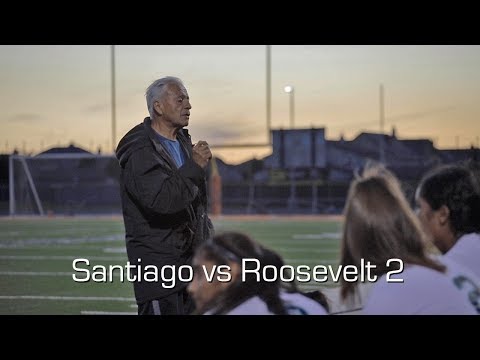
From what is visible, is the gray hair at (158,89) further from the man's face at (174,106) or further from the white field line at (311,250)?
the white field line at (311,250)

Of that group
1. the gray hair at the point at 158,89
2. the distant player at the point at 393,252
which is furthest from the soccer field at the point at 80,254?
the distant player at the point at 393,252

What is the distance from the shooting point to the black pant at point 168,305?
94.6 inches

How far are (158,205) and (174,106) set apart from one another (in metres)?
0.32

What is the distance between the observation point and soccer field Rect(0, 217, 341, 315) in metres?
4.70

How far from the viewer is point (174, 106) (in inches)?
92.0

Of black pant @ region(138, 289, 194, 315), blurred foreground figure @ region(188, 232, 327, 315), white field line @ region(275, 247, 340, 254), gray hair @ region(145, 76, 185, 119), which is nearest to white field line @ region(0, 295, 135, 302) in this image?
black pant @ region(138, 289, 194, 315)

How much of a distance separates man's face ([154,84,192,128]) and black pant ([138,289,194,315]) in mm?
545

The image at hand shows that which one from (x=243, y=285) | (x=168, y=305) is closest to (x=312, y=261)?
(x=168, y=305)

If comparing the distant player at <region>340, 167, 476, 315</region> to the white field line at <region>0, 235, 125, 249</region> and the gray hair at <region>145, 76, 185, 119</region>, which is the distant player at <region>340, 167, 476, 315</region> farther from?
the white field line at <region>0, 235, 125, 249</region>

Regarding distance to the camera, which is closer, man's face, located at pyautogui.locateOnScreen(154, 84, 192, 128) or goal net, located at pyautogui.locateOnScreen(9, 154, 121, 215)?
man's face, located at pyautogui.locateOnScreen(154, 84, 192, 128)

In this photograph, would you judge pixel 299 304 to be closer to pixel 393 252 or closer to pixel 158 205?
pixel 393 252
